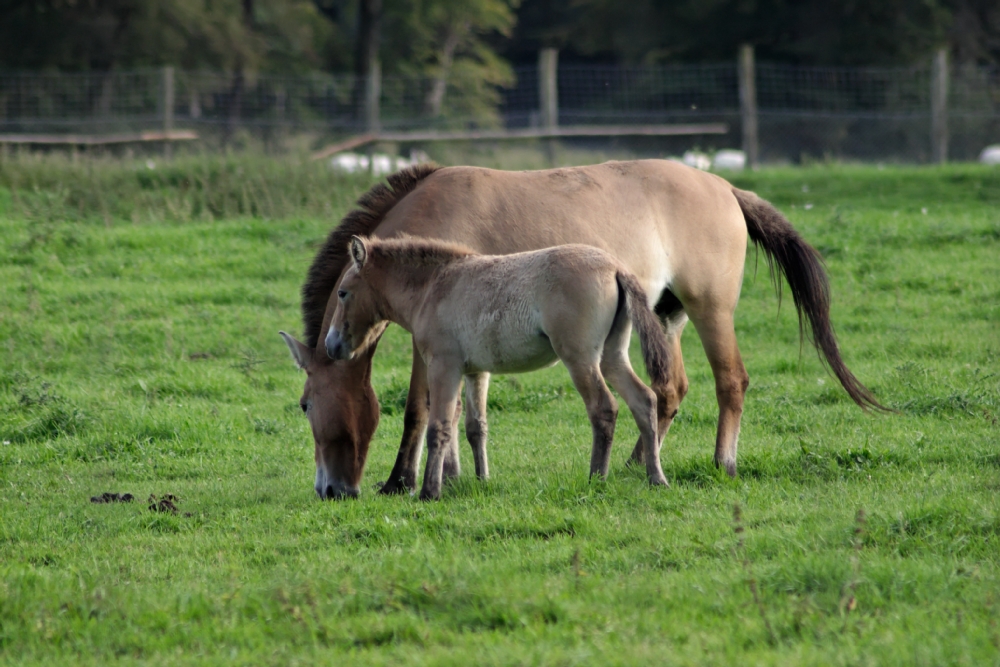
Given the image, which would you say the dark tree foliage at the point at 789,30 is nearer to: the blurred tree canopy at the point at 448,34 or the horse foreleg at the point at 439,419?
the blurred tree canopy at the point at 448,34

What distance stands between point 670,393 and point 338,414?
2098mm

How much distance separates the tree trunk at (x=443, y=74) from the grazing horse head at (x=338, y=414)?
20.2 meters

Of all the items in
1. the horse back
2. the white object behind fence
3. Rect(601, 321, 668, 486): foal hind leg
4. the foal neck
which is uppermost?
the white object behind fence

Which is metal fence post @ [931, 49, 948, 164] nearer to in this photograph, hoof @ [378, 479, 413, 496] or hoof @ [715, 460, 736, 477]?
hoof @ [715, 460, 736, 477]

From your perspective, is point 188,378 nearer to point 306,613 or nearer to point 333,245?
point 333,245

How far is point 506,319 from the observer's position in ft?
18.0

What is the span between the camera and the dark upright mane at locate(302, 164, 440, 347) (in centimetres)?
652

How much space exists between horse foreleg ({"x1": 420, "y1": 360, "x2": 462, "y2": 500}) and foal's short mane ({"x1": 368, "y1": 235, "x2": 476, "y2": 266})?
1.95 ft

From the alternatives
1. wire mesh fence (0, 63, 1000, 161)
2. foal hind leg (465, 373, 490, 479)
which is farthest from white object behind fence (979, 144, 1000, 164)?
foal hind leg (465, 373, 490, 479)

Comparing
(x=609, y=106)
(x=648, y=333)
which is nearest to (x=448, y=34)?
(x=609, y=106)

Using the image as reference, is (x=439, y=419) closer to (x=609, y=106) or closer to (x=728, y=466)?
(x=728, y=466)

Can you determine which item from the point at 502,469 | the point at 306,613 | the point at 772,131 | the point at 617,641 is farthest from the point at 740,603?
the point at 772,131

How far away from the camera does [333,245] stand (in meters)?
6.54

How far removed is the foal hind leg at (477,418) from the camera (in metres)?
6.26
